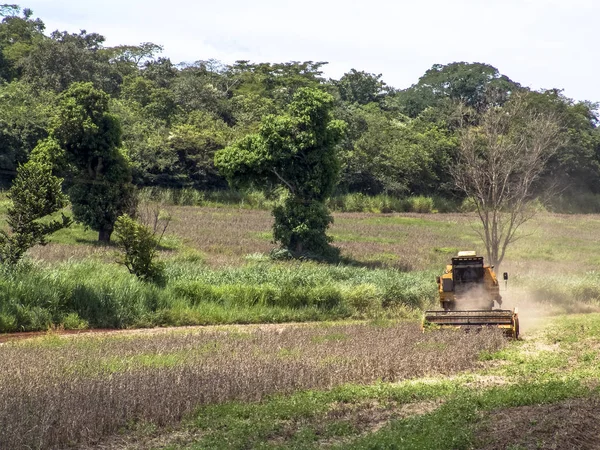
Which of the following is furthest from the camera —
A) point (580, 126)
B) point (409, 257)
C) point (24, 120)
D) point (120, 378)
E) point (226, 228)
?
point (580, 126)

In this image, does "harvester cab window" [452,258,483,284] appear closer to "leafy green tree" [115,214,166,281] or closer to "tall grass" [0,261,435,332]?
"tall grass" [0,261,435,332]

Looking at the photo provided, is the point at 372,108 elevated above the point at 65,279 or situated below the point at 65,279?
above

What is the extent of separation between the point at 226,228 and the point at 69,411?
3752 cm

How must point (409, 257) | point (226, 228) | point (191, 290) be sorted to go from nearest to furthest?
point (191, 290) → point (409, 257) → point (226, 228)

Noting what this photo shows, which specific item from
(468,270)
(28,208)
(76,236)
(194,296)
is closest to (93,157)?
(76,236)

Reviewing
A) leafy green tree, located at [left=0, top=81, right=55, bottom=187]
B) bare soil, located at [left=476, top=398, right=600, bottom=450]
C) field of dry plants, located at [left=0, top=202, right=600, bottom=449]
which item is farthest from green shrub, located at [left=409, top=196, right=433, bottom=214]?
bare soil, located at [left=476, top=398, right=600, bottom=450]

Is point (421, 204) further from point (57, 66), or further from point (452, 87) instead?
point (57, 66)

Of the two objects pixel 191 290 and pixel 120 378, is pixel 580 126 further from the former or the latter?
pixel 120 378

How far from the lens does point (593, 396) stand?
12.4 metres

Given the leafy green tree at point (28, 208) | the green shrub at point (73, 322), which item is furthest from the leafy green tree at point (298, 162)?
the green shrub at point (73, 322)

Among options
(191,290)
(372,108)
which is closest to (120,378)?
(191,290)

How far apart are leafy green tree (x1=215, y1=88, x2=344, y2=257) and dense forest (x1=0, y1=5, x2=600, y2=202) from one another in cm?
1965

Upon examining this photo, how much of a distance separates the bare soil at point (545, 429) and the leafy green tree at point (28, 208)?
17450mm

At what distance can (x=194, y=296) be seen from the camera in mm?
26141
